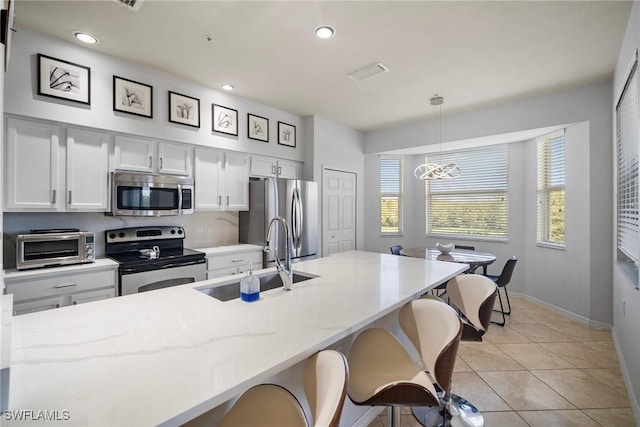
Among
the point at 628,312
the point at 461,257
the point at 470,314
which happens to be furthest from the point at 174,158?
the point at 628,312

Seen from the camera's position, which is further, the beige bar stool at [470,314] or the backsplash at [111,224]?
the backsplash at [111,224]

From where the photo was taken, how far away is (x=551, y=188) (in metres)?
4.12

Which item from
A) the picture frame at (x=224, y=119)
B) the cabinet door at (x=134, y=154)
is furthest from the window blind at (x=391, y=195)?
the cabinet door at (x=134, y=154)

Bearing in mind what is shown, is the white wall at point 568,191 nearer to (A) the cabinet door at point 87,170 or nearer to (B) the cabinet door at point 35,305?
(A) the cabinet door at point 87,170

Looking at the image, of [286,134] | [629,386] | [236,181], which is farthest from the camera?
[286,134]

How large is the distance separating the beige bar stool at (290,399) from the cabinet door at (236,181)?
9.63ft

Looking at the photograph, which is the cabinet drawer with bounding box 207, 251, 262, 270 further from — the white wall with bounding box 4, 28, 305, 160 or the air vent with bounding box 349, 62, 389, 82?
the air vent with bounding box 349, 62, 389, 82

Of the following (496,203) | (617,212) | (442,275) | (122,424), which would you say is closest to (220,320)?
(122,424)

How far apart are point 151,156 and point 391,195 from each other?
4060 millimetres

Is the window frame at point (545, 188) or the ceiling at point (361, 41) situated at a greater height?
the ceiling at point (361, 41)

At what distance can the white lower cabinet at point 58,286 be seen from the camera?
7.14 feet

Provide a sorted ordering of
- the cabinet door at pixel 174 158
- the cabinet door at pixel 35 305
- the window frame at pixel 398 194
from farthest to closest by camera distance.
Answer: the window frame at pixel 398 194, the cabinet door at pixel 174 158, the cabinet door at pixel 35 305

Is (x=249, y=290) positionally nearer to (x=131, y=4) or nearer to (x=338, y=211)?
(x=131, y=4)

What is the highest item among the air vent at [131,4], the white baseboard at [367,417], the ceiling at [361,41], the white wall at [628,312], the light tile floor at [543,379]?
the ceiling at [361,41]
